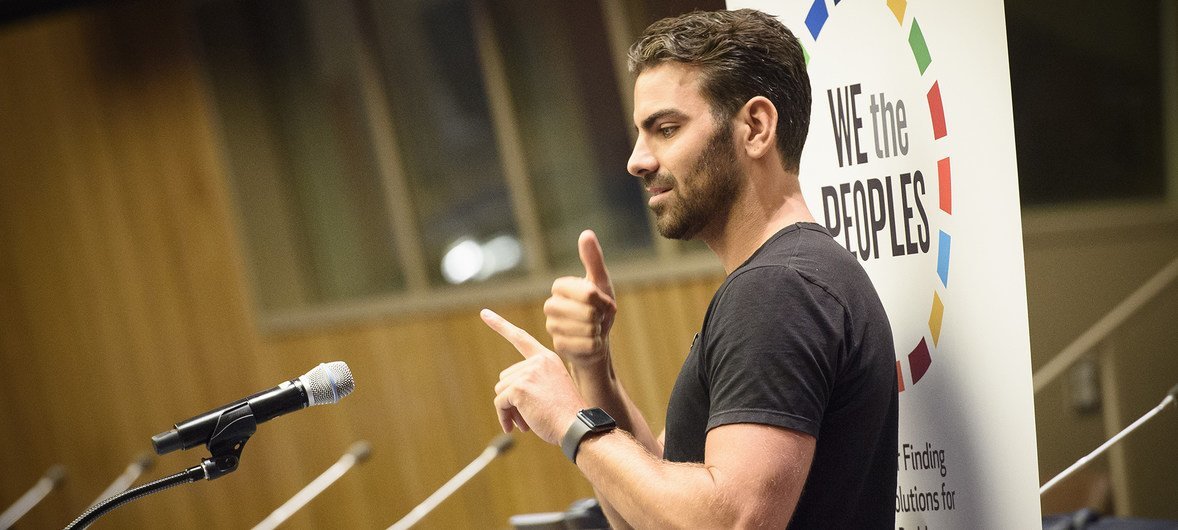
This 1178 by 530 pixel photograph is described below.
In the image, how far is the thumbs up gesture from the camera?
1598 mm

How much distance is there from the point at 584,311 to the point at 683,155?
31 cm

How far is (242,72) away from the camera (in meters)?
5.07

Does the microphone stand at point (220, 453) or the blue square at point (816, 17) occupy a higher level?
the blue square at point (816, 17)

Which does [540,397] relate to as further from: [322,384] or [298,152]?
[298,152]

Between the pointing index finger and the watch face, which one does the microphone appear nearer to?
the pointing index finger

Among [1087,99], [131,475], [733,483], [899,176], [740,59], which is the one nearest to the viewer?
[733,483]

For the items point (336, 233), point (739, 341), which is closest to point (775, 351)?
point (739, 341)

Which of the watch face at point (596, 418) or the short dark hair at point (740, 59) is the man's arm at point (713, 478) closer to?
the watch face at point (596, 418)

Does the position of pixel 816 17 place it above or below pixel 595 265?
above

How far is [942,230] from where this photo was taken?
153 centimetres

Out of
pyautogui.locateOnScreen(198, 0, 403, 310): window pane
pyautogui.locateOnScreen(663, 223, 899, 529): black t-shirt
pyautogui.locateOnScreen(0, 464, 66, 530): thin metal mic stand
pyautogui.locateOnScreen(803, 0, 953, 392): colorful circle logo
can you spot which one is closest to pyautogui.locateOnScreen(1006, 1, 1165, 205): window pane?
pyautogui.locateOnScreen(803, 0, 953, 392): colorful circle logo

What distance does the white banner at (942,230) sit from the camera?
4.85 feet

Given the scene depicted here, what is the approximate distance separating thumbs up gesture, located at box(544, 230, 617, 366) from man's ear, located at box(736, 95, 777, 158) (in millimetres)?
285

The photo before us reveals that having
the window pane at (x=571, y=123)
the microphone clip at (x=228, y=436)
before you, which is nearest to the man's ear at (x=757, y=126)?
the microphone clip at (x=228, y=436)
